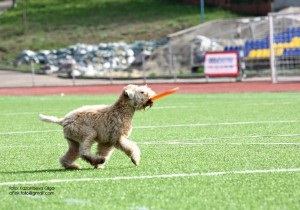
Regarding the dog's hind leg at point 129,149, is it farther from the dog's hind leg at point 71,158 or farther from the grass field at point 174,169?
the dog's hind leg at point 71,158

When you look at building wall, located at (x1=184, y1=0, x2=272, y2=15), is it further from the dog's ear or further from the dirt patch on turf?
the dog's ear

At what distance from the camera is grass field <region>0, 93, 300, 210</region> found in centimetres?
857

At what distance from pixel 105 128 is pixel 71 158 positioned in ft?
1.79

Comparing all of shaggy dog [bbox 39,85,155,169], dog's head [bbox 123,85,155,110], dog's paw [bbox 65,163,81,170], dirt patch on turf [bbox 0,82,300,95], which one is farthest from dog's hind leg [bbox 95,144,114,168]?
dirt patch on turf [bbox 0,82,300,95]

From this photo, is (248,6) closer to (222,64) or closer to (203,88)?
(222,64)

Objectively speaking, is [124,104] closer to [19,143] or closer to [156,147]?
[156,147]

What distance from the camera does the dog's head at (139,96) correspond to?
11297mm

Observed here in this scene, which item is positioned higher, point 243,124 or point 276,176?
point 276,176

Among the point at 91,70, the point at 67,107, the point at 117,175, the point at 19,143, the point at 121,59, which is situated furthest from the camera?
the point at 121,59

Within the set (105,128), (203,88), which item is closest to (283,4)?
(203,88)

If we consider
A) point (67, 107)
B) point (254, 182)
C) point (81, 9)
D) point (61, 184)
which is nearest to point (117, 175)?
point (61, 184)

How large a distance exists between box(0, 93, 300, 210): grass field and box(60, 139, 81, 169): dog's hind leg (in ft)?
0.48

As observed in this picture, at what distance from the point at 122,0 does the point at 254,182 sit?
2770 inches

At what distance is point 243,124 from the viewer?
18078 mm
